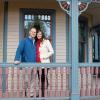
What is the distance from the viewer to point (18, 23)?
11.5 meters

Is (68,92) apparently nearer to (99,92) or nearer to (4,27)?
(99,92)

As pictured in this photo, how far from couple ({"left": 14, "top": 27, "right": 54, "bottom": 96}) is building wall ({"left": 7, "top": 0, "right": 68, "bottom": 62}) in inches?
83.5

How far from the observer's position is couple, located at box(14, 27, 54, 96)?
8.98 metres

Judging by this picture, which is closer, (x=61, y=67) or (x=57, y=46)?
(x=61, y=67)

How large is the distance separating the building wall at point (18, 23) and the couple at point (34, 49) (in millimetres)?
2122

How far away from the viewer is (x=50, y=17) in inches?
456

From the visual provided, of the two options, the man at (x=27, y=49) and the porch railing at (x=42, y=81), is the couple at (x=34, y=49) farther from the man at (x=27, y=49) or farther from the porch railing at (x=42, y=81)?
the porch railing at (x=42, y=81)

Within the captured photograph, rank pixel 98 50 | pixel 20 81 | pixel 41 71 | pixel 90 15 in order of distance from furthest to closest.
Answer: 1. pixel 98 50
2. pixel 90 15
3. pixel 20 81
4. pixel 41 71

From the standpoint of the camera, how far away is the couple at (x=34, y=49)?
29.5 ft

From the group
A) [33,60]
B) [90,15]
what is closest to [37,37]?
[33,60]

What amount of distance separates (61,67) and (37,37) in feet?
3.25

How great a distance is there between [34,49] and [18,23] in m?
2.61

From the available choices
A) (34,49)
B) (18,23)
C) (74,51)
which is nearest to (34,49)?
(34,49)

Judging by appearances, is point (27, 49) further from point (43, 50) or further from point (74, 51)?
point (74, 51)
